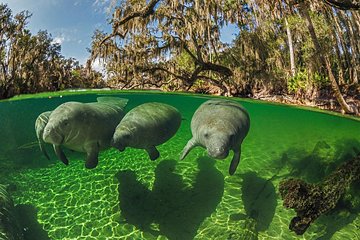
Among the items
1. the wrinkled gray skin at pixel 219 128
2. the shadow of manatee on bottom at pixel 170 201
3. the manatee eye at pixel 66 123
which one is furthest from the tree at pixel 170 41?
the manatee eye at pixel 66 123

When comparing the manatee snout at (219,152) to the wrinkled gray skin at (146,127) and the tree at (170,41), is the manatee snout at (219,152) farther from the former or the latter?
the tree at (170,41)

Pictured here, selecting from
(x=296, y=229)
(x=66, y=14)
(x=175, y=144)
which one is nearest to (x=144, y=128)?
(x=296, y=229)

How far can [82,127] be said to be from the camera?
2877 millimetres

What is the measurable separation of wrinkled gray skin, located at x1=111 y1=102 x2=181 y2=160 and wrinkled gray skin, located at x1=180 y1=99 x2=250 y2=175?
348 millimetres

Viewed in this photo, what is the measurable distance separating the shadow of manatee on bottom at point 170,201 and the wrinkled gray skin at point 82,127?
183cm

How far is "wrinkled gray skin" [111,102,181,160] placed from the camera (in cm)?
267

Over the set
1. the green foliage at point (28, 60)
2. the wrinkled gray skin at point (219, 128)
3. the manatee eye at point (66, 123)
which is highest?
the green foliage at point (28, 60)

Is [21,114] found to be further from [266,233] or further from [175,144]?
[266,233]

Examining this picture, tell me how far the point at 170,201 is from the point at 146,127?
247 cm

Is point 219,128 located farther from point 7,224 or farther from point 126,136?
point 7,224

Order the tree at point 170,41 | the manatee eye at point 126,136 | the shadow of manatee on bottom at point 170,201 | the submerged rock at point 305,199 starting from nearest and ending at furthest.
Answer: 1. the manatee eye at point 126,136
2. the submerged rock at point 305,199
3. the shadow of manatee on bottom at point 170,201
4. the tree at point 170,41

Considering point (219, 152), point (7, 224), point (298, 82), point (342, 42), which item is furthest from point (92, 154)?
point (342, 42)

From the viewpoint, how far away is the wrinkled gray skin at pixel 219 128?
9.57 ft

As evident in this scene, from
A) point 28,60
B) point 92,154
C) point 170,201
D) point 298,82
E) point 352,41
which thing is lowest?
point 170,201
